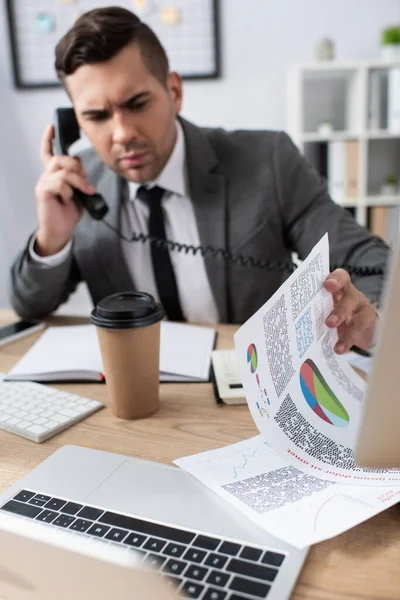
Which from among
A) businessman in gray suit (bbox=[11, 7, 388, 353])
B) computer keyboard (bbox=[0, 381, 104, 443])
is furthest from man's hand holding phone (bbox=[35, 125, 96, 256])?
computer keyboard (bbox=[0, 381, 104, 443])

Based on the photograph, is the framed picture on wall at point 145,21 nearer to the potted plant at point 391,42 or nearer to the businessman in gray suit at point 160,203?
the potted plant at point 391,42

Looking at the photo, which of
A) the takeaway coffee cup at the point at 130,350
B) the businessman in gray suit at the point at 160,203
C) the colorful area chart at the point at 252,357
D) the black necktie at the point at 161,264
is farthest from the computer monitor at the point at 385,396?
the black necktie at the point at 161,264

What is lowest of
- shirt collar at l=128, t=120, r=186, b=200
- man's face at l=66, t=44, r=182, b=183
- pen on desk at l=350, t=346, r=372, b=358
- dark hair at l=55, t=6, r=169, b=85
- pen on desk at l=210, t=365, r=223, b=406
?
pen on desk at l=210, t=365, r=223, b=406

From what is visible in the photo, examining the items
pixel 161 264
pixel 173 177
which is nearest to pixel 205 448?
pixel 161 264

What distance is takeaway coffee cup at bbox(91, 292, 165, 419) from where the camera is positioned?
2.20ft

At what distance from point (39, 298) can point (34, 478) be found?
72cm

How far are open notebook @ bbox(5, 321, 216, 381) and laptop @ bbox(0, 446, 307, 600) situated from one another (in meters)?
0.22

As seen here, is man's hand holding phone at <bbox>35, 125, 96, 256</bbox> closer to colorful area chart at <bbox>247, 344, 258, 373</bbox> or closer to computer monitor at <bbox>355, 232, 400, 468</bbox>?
colorful area chart at <bbox>247, 344, 258, 373</bbox>

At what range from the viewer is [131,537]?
0.48m

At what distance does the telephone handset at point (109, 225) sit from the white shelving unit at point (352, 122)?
1.24 meters

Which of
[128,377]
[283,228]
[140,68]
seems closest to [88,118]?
[140,68]

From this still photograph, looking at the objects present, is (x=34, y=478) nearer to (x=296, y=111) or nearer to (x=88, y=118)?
(x=88, y=118)

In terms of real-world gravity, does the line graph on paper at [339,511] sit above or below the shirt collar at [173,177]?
below

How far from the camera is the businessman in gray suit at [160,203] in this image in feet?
4.14
